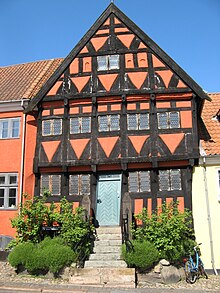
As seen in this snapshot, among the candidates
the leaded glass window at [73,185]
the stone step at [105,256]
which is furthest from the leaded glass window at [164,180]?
the leaded glass window at [73,185]

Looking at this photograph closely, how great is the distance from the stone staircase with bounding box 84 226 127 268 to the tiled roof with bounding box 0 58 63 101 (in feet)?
23.9

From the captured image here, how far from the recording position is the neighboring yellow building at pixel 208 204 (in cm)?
1286

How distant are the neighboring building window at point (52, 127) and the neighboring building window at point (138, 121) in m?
3.05

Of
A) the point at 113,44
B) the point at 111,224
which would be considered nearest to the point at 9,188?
the point at 111,224

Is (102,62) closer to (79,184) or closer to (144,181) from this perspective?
(79,184)

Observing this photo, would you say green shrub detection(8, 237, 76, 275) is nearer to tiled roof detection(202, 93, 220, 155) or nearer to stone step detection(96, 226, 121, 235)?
stone step detection(96, 226, 121, 235)

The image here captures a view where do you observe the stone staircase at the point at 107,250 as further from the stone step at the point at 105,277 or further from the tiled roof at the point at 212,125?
the tiled roof at the point at 212,125

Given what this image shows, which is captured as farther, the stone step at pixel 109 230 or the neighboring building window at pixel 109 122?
the neighboring building window at pixel 109 122

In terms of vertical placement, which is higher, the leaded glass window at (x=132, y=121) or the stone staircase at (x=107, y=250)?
the leaded glass window at (x=132, y=121)

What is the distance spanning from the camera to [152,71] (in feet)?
47.8

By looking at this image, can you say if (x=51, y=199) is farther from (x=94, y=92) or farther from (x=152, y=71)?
(x=152, y=71)

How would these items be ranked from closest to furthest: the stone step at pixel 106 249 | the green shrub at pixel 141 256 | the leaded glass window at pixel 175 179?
the green shrub at pixel 141 256, the stone step at pixel 106 249, the leaded glass window at pixel 175 179

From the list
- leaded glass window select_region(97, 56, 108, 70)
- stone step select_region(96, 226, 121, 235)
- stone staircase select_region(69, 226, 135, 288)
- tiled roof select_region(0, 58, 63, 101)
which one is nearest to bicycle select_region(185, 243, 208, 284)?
stone staircase select_region(69, 226, 135, 288)

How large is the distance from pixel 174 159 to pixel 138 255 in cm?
419
